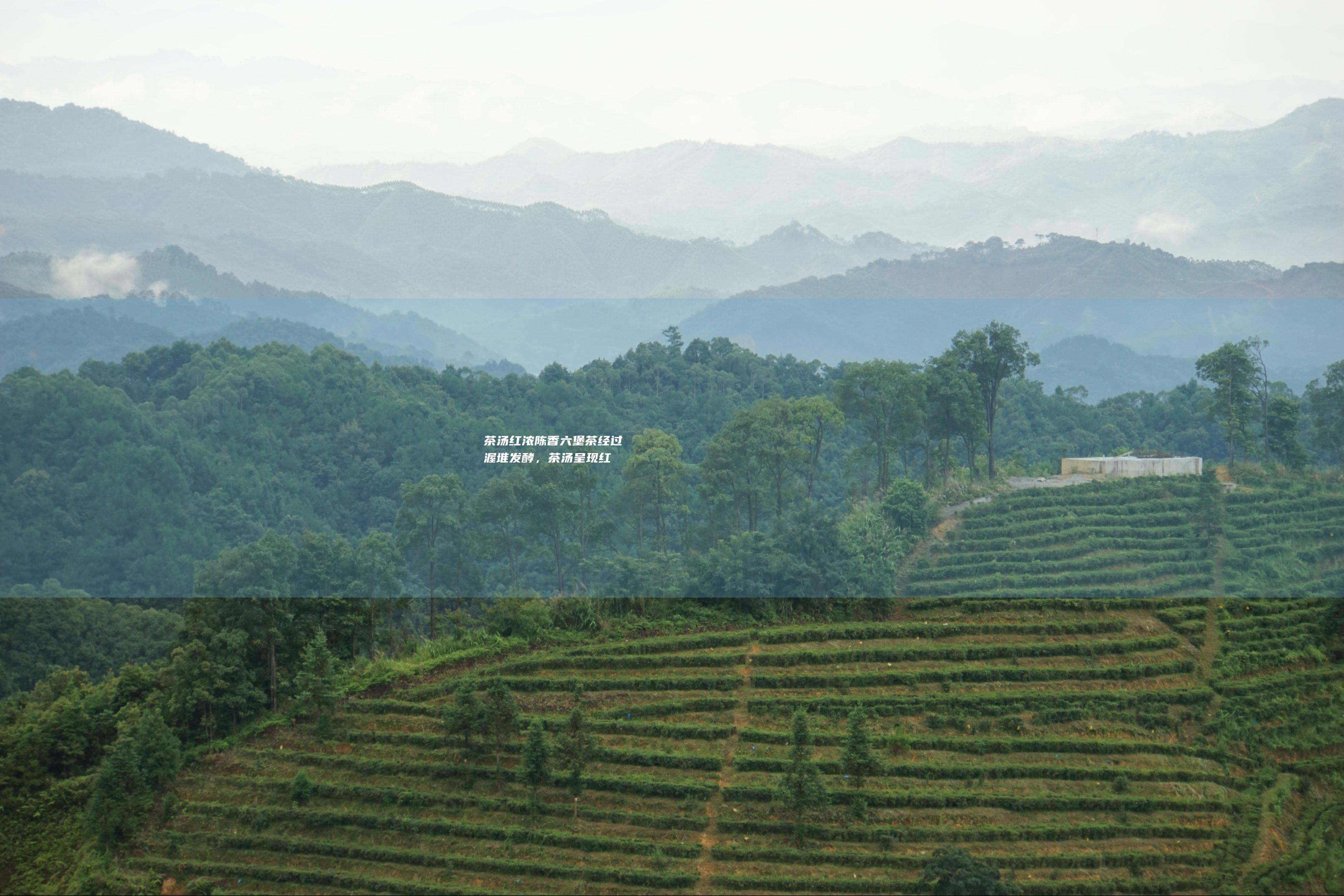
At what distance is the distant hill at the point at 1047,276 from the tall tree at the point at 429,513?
7080mm

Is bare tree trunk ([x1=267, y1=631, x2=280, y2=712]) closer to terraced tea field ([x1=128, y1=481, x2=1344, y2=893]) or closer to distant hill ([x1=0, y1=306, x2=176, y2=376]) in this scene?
terraced tea field ([x1=128, y1=481, x2=1344, y2=893])

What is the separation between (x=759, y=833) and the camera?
44.0 feet

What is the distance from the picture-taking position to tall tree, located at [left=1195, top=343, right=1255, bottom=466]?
18.3 m

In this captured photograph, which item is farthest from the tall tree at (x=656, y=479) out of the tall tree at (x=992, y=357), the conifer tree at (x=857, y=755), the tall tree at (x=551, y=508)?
the tall tree at (x=992, y=357)

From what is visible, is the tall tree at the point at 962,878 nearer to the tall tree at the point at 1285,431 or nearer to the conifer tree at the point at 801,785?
the conifer tree at the point at 801,785

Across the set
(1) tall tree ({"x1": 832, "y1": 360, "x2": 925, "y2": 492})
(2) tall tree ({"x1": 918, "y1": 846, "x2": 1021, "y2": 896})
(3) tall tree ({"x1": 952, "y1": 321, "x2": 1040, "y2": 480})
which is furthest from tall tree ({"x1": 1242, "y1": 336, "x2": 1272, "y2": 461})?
(2) tall tree ({"x1": 918, "y1": 846, "x2": 1021, "y2": 896})

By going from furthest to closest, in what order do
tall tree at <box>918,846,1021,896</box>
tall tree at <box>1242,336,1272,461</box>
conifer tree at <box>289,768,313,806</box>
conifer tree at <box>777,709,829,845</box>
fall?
tall tree at <box>1242,336,1272,461</box> → conifer tree at <box>289,768,313,806</box> → conifer tree at <box>777,709,829,845</box> → tall tree at <box>918,846,1021,896</box>

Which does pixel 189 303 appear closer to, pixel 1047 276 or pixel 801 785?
pixel 801 785

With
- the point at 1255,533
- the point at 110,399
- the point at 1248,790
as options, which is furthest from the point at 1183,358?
the point at 110,399

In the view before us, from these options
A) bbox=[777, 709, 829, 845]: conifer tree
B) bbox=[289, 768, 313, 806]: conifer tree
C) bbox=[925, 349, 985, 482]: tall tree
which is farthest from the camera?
bbox=[925, 349, 985, 482]: tall tree

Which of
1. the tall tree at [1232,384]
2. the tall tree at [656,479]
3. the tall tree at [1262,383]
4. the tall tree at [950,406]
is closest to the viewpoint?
the tall tree at [656,479]

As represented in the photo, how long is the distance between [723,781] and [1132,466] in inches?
407

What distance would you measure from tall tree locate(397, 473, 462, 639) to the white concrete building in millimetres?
11671

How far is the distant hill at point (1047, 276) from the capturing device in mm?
18797
